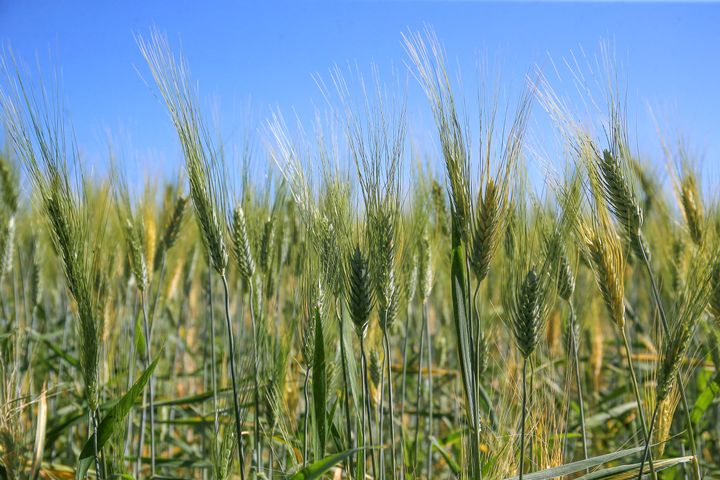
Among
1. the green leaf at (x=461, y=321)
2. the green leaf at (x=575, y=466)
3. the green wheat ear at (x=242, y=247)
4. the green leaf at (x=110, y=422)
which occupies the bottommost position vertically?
the green leaf at (x=575, y=466)

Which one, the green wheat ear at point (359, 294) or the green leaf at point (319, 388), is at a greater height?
the green wheat ear at point (359, 294)

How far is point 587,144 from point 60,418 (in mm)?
2628

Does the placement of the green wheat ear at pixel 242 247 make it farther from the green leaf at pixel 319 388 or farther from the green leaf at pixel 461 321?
the green leaf at pixel 461 321

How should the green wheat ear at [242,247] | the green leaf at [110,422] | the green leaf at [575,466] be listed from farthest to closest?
the green wheat ear at [242,247] < the green leaf at [110,422] < the green leaf at [575,466]

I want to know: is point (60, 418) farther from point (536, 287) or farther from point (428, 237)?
point (536, 287)

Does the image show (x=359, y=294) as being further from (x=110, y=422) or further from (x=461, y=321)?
(x=110, y=422)

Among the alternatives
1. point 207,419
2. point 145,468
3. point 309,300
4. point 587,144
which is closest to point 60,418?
point 145,468

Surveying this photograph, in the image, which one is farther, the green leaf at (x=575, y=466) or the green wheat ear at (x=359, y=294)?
the green wheat ear at (x=359, y=294)

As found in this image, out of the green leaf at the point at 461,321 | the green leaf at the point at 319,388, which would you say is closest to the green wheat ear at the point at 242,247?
the green leaf at the point at 319,388

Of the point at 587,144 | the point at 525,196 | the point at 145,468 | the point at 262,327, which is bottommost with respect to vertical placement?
the point at 145,468

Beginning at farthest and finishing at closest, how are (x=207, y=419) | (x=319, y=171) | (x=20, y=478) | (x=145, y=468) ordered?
(x=145, y=468)
(x=207, y=419)
(x=319, y=171)
(x=20, y=478)

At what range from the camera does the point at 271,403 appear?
5.86ft

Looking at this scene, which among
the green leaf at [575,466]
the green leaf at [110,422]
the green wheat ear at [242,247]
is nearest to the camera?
the green leaf at [575,466]

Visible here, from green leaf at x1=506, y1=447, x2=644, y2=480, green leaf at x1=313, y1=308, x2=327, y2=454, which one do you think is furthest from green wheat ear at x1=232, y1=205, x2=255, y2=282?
green leaf at x1=506, y1=447, x2=644, y2=480
